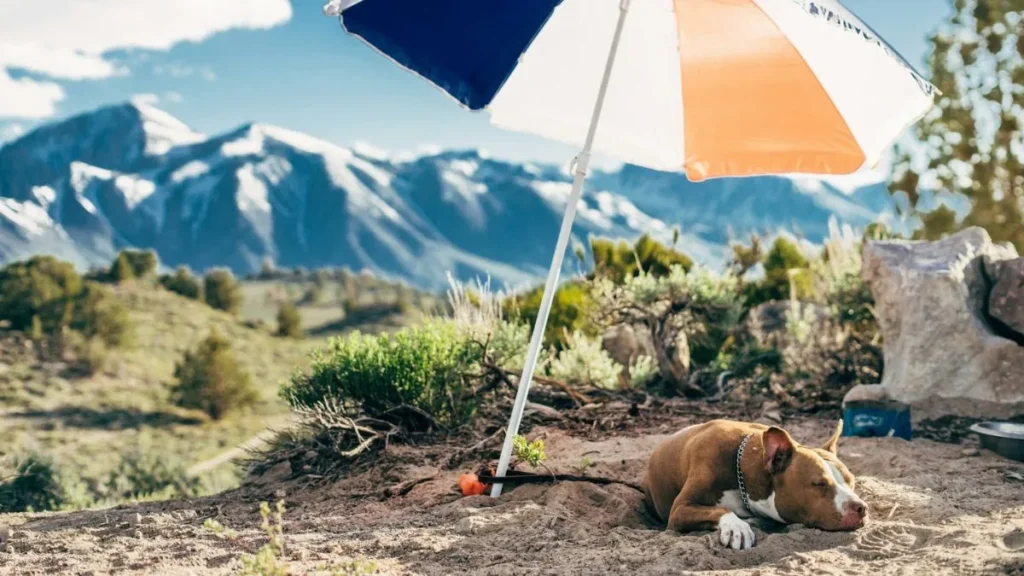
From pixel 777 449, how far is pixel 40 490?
7.44m

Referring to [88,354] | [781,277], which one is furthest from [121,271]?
[781,277]

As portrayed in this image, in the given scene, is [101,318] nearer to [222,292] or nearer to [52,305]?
[52,305]

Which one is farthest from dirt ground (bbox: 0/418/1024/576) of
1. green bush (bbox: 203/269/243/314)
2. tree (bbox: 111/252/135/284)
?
green bush (bbox: 203/269/243/314)

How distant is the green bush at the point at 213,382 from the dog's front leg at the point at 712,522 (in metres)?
41.2

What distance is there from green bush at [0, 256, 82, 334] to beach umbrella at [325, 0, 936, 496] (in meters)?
47.1

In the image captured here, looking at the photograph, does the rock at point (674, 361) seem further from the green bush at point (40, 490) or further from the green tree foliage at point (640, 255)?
the green bush at point (40, 490)

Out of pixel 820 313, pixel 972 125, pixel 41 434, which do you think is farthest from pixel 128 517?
pixel 41 434

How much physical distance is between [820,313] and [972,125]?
1100 cm

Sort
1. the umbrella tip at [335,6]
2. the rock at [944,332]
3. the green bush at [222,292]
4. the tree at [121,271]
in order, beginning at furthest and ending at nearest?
the green bush at [222,292] < the tree at [121,271] < the rock at [944,332] < the umbrella tip at [335,6]

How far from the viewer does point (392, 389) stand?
6.50 meters

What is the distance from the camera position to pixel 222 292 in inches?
2470

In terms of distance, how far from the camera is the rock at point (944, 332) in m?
6.19

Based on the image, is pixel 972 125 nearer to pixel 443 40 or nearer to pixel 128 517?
pixel 443 40

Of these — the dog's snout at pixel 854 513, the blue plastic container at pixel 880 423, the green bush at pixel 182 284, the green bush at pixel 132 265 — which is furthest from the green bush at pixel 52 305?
→ the dog's snout at pixel 854 513
